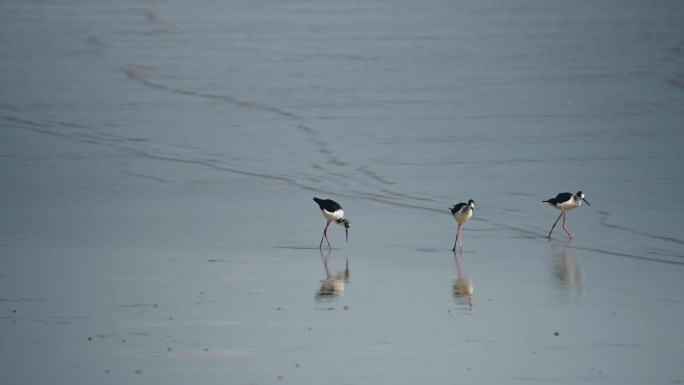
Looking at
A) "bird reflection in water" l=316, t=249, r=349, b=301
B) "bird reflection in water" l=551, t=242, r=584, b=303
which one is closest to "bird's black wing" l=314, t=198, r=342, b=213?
"bird reflection in water" l=316, t=249, r=349, b=301

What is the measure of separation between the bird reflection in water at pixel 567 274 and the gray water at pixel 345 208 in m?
0.06

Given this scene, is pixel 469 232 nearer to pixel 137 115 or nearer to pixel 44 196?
pixel 44 196

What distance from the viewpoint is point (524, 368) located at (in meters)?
9.12

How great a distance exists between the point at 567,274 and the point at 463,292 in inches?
52.9

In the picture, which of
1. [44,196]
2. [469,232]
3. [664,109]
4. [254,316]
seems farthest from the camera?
[664,109]

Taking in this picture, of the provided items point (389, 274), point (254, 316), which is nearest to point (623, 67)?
point (389, 274)

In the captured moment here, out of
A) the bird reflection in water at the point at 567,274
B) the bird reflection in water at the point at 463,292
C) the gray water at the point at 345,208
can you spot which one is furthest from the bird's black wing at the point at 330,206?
the bird reflection in water at the point at 567,274

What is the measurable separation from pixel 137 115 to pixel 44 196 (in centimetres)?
738

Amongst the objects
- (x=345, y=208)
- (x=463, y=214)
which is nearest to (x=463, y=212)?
(x=463, y=214)

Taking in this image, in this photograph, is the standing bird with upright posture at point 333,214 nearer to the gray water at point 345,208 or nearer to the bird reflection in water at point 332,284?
the gray water at point 345,208

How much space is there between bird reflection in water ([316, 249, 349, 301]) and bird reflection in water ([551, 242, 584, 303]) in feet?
6.47

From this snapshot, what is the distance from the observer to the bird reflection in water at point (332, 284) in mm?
11445

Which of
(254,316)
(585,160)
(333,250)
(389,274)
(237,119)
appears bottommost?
(254,316)

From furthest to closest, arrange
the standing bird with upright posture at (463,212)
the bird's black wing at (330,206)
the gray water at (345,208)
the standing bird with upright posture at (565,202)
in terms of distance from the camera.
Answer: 1. the standing bird with upright posture at (565,202)
2. the bird's black wing at (330,206)
3. the standing bird with upright posture at (463,212)
4. the gray water at (345,208)
